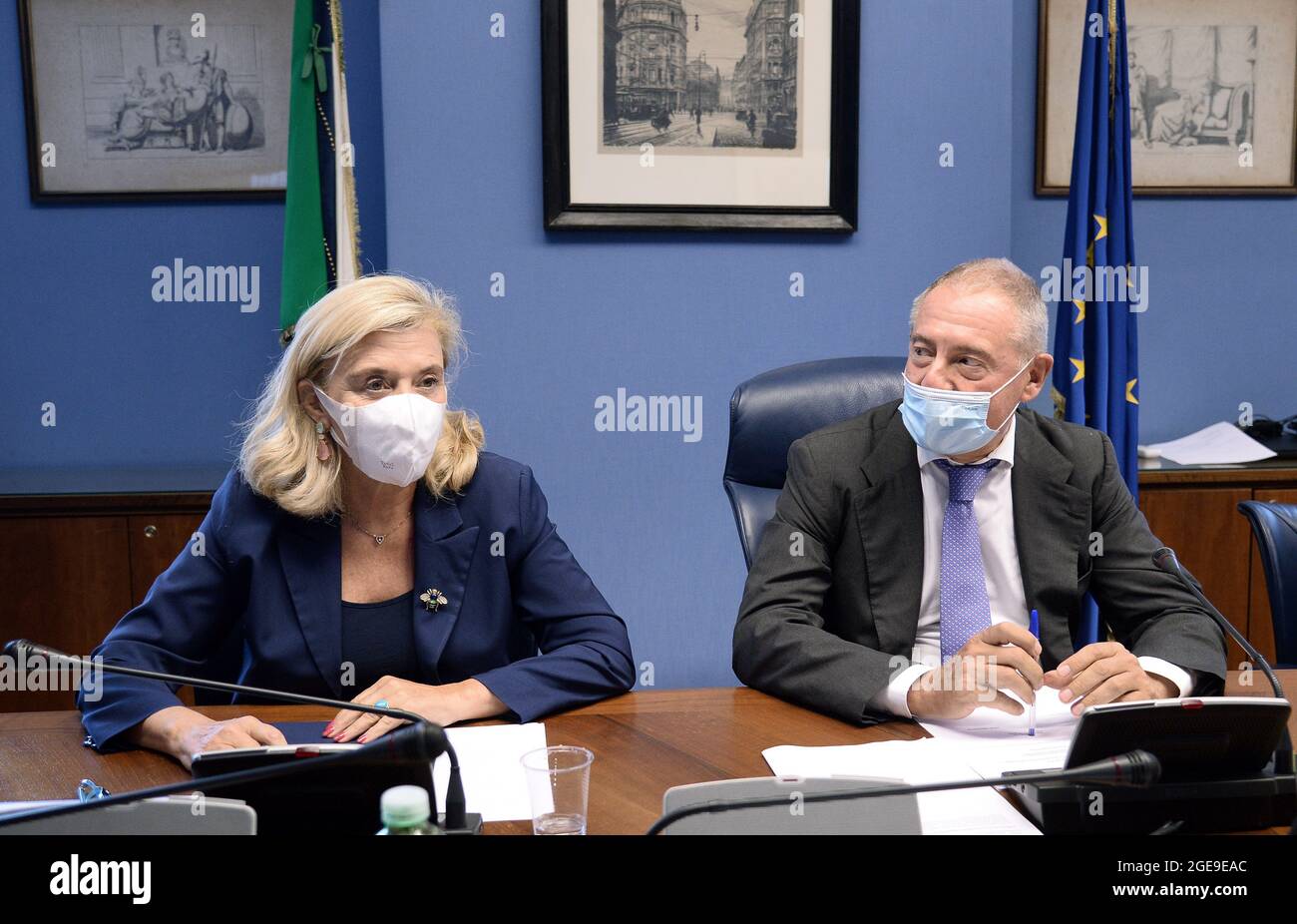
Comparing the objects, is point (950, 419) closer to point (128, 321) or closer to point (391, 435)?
point (391, 435)

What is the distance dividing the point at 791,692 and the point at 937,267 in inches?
70.6

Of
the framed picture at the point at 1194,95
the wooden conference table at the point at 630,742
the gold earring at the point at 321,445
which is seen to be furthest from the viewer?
the framed picture at the point at 1194,95

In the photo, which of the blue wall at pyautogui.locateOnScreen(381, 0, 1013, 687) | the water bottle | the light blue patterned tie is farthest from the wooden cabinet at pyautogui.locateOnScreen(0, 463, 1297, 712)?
the water bottle

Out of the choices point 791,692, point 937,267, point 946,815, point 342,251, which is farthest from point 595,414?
point 946,815

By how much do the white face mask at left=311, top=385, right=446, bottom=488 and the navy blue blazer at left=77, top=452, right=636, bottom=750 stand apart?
92 millimetres

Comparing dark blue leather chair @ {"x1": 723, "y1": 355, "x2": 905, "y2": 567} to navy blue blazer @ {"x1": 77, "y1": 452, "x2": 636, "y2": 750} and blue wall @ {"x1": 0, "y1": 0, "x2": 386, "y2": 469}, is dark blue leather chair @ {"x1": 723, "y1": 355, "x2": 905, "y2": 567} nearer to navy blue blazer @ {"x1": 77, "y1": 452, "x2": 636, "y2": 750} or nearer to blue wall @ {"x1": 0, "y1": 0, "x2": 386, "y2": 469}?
navy blue blazer @ {"x1": 77, "y1": 452, "x2": 636, "y2": 750}

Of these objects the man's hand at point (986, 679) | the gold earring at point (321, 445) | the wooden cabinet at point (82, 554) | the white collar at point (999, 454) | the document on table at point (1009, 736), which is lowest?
the wooden cabinet at point (82, 554)

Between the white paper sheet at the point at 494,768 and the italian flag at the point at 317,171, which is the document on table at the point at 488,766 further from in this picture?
the italian flag at the point at 317,171

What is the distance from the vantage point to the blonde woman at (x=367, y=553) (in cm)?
166

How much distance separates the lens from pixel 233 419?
335cm

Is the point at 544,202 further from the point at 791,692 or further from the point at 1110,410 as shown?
the point at 791,692

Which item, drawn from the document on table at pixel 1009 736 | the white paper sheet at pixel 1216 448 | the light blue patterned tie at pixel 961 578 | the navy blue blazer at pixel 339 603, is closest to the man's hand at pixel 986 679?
the document on table at pixel 1009 736

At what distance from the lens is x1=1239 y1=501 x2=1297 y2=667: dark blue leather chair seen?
2107mm

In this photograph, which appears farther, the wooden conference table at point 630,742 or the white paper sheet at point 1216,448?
the white paper sheet at point 1216,448
